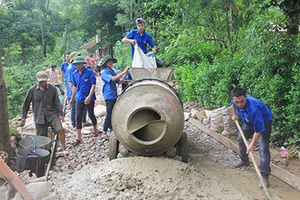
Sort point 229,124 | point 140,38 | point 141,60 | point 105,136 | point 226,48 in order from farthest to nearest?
point 226,48 < point 105,136 < point 140,38 < point 229,124 < point 141,60

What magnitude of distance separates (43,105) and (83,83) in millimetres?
1239

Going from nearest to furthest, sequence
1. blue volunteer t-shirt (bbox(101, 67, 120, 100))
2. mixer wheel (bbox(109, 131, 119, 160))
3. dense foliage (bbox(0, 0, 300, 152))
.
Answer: mixer wheel (bbox(109, 131, 119, 160))
dense foliage (bbox(0, 0, 300, 152))
blue volunteer t-shirt (bbox(101, 67, 120, 100))

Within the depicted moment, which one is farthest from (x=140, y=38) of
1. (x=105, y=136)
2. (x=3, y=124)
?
(x=3, y=124)

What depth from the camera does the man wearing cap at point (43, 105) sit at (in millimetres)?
6176

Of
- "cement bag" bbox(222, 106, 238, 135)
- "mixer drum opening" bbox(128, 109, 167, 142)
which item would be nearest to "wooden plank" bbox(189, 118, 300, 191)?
"cement bag" bbox(222, 106, 238, 135)

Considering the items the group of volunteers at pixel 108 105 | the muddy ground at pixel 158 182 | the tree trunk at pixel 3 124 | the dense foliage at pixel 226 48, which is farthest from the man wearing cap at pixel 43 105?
the dense foliage at pixel 226 48

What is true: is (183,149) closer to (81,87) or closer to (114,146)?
(114,146)

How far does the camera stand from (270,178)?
17.6 feet

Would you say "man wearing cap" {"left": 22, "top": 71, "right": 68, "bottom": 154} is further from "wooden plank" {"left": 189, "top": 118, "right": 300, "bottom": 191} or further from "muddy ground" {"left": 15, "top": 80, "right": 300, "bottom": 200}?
"wooden plank" {"left": 189, "top": 118, "right": 300, "bottom": 191}

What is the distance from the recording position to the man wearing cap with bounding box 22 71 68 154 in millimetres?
6176

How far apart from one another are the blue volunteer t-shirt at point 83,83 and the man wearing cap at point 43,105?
84cm

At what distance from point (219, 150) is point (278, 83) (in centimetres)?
189

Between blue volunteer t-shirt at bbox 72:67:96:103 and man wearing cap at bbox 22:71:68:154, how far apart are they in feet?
2.77

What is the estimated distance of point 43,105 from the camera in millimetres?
6223
